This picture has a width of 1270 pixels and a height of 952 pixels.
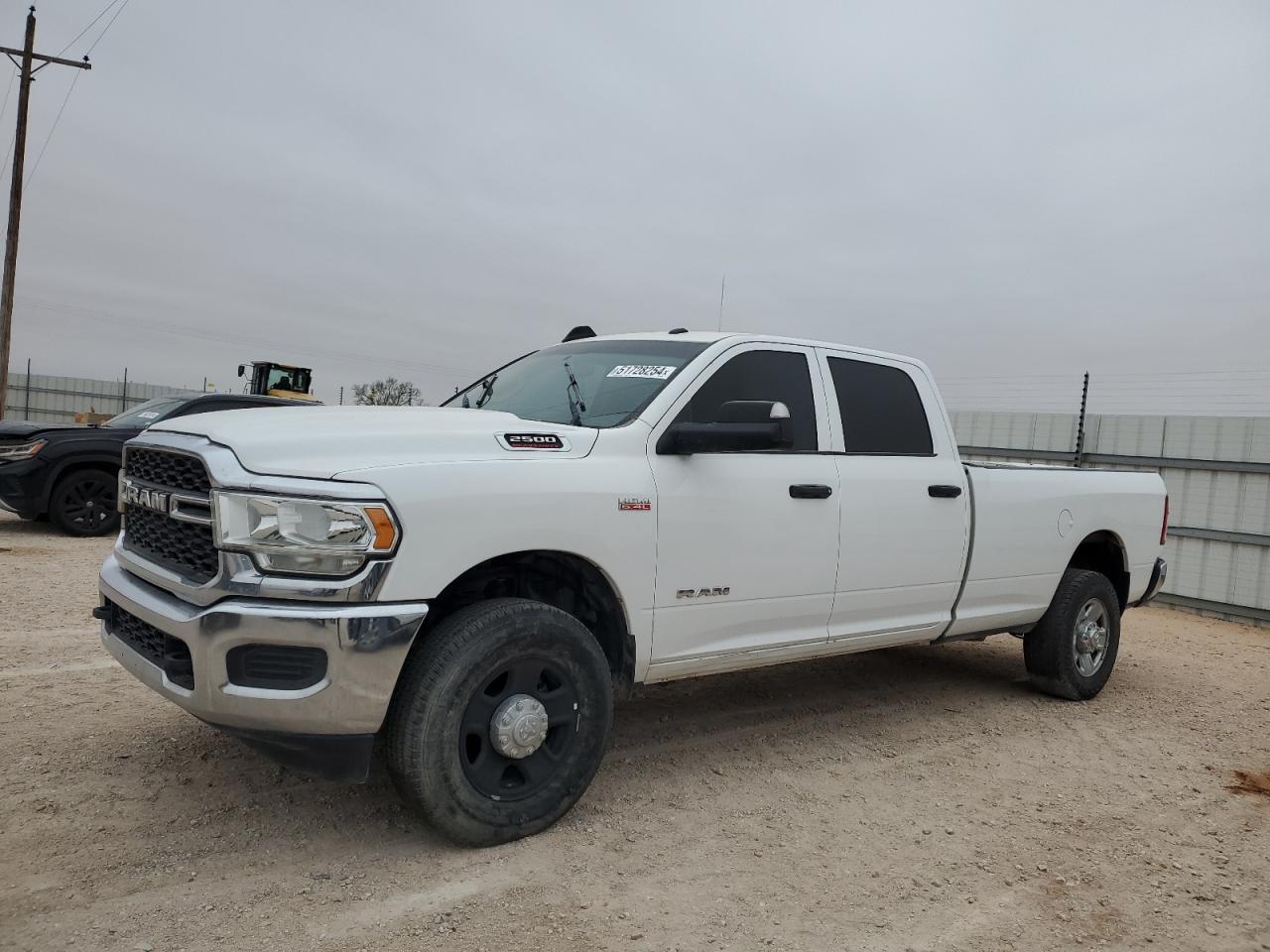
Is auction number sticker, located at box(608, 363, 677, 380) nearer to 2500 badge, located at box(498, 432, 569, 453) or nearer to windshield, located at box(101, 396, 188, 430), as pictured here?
2500 badge, located at box(498, 432, 569, 453)

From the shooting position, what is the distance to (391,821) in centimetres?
359

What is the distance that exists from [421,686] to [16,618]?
15.4 ft

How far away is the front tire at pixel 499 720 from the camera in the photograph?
316 centimetres

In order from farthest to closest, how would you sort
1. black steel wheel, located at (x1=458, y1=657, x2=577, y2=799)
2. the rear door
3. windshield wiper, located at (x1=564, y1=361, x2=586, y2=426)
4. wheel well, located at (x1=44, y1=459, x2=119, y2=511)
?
1. wheel well, located at (x1=44, y1=459, x2=119, y2=511)
2. the rear door
3. windshield wiper, located at (x1=564, y1=361, x2=586, y2=426)
4. black steel wheel, located at (x1=458, y1=657, x2=577, y2=799)

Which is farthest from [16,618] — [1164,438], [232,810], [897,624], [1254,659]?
[1164,438]

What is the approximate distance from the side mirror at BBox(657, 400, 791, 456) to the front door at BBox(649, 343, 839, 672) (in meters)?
0.06

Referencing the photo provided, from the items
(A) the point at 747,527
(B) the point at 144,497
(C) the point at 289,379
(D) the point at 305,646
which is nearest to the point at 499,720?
(D) the point at 305,646

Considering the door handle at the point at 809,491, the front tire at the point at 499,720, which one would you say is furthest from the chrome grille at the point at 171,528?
the door handle at the point at 809,491

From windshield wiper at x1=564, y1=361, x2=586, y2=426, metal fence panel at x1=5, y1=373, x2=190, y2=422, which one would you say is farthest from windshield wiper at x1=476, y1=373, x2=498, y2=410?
metal fence panel at x1=5, y1=373, x2=190, y2=422

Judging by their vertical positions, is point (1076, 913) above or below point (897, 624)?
below

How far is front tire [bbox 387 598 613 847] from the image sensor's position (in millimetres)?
3158

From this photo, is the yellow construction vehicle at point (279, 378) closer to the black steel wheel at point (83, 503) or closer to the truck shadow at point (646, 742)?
the black steel wheel at point (83, 503)

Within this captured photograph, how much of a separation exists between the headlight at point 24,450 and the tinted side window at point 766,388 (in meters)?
8.56

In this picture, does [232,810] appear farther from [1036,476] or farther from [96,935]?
[1036,476]
